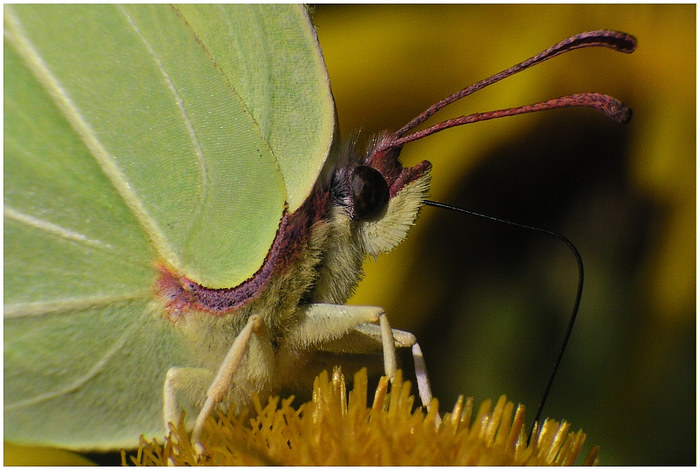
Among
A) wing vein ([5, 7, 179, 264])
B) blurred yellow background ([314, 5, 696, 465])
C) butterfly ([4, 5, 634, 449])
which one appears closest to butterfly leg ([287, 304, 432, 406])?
butterfly ([4, 5, 634, 449])

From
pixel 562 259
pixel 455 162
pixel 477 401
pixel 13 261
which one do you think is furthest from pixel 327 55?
pixel 13 261

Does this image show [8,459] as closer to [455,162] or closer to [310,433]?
[310,433]

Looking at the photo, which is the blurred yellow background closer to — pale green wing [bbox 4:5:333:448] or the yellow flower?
the yellow flower

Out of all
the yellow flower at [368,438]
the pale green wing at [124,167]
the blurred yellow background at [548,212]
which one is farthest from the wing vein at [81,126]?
the blurred yellow background at [548,212]

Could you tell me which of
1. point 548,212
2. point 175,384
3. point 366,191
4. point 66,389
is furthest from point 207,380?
point 548,212

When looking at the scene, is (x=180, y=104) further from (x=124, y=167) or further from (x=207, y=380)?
(x=207, y=380)
